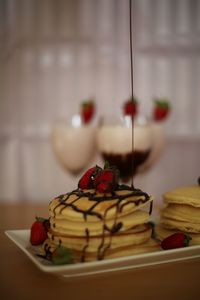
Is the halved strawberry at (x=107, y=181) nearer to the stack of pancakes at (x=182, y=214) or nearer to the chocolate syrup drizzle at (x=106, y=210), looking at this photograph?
the chocolate syrup drizzle at (x=106, y=210)

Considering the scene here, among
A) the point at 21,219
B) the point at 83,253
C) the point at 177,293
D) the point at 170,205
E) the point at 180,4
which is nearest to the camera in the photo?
the point at 177,293

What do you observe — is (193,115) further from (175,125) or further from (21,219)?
(21,219)

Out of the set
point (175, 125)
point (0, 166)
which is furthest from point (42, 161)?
point (175, 125)

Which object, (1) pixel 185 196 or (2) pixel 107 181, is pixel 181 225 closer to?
(1) pixel 185 196

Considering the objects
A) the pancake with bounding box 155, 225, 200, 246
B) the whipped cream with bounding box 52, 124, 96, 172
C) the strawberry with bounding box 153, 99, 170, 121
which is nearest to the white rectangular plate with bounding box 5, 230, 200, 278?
the pancake with bounding box 155, 225, 200, 246

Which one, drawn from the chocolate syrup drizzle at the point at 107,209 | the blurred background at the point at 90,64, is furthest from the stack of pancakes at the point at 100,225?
the blurred background at the point at 90,64

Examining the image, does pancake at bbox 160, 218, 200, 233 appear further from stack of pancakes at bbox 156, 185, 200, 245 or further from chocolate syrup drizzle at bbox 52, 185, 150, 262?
chocolate syrup drizzle at bbox 52, 185, 150, 262
